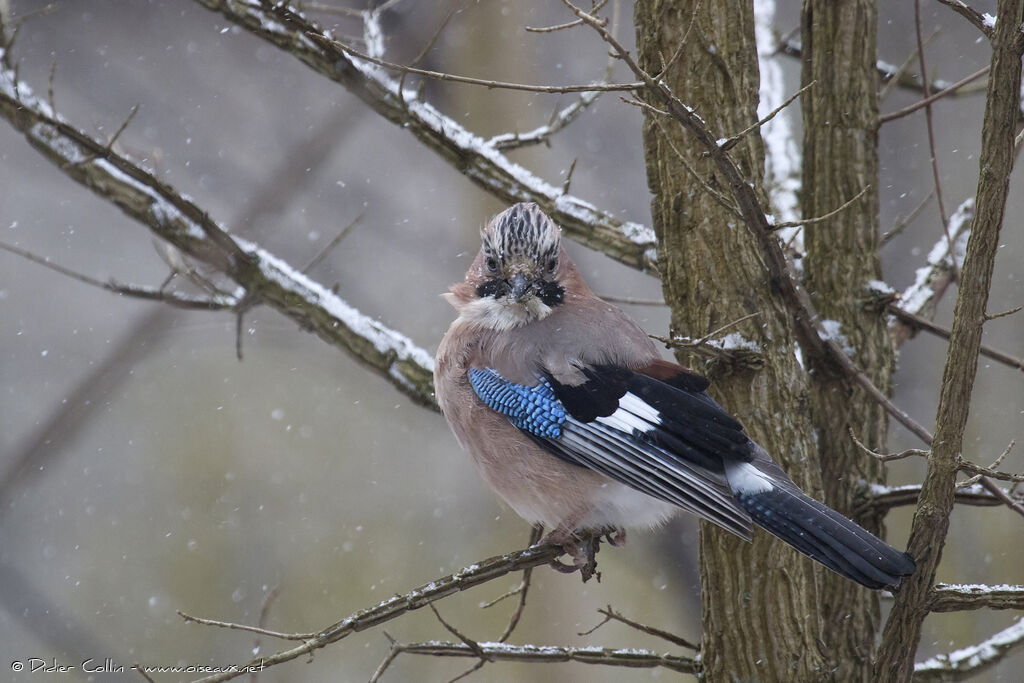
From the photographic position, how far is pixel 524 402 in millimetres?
3104

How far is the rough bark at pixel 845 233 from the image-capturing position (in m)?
3.26

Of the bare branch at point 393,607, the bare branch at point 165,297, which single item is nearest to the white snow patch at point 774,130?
the bare branch at point 393,607

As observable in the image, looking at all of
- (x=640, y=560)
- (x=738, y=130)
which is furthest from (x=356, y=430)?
(x=738, y=130)

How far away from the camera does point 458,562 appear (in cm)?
731

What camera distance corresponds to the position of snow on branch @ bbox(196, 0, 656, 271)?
11.4 ft

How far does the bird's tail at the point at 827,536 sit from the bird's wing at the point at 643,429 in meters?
0.06

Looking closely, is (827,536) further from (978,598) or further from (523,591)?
(523,591)

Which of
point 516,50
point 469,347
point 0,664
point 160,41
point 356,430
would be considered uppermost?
point 160,41

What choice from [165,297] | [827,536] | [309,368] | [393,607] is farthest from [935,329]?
[309,368]

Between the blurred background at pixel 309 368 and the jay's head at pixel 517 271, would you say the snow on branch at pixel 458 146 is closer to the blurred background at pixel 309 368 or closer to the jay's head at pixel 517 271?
the jay's head at pixel 517 271

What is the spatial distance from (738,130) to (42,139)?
8.08 ft

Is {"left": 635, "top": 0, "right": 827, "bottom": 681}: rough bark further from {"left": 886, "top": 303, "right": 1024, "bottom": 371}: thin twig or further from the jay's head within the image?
{"left": 886, "top": 303, "right": 1024, "bottom": 371}: thin twig

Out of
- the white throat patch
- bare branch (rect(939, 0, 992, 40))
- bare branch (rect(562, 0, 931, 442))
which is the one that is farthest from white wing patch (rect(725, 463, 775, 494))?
bare branch (rect(939, 0, 992, 40))

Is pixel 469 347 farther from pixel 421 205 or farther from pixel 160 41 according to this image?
pixel 160 41
